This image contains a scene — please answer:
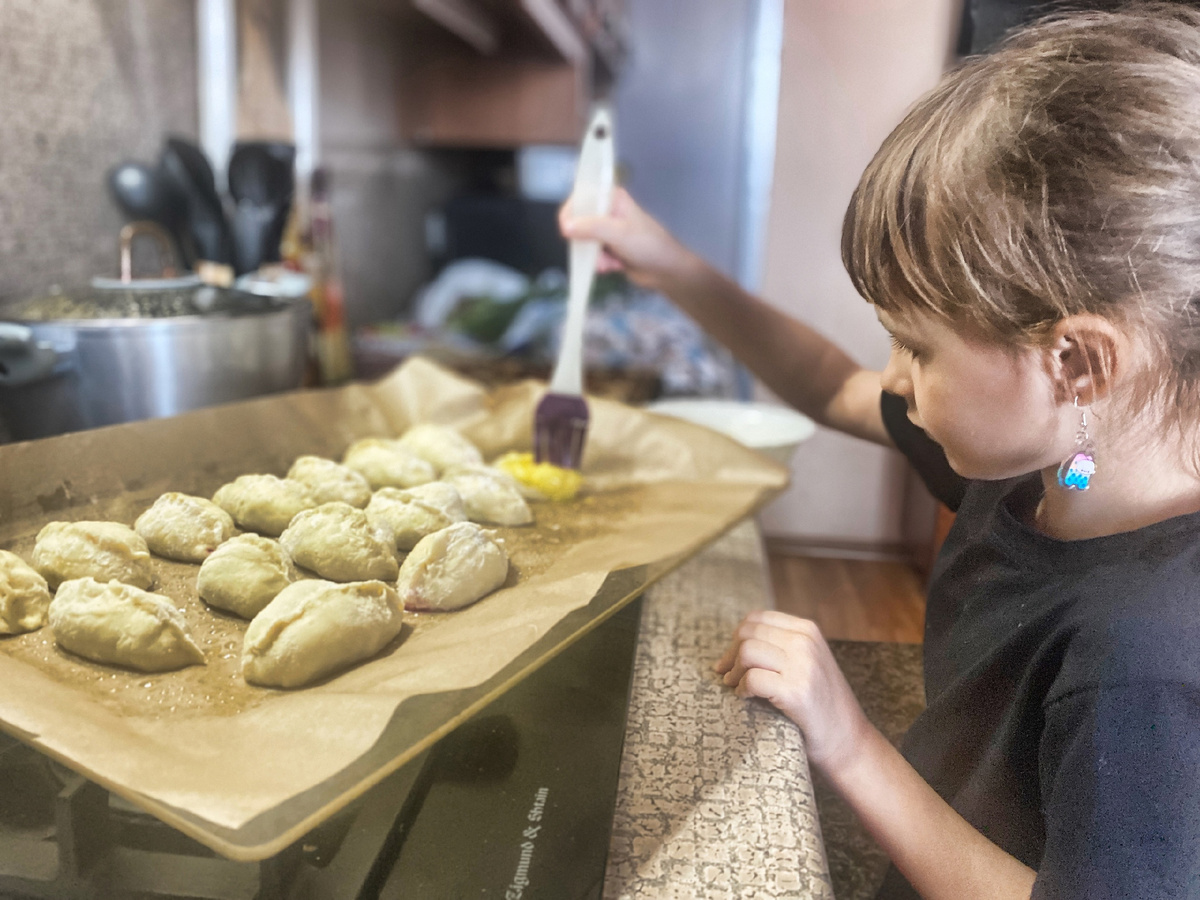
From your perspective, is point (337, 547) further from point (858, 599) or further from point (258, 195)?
point (258, 195)

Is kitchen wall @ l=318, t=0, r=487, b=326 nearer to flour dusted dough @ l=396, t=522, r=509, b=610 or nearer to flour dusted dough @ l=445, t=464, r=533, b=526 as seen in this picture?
flour dusted dough @ l=445, t=464, r=533, b=526

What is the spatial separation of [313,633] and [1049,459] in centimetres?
38

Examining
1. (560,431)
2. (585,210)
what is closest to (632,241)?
(585,210)

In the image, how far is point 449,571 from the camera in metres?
0.56

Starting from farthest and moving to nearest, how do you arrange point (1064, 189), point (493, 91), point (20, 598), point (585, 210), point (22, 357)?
point (493, 91), point (585, 210), point (22, 357), point (20, 598), point (1064, 189)

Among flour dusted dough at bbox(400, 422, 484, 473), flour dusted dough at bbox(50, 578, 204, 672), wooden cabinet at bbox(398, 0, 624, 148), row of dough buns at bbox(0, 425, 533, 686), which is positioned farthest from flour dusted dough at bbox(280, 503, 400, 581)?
wooden cabinet at bbox(398, 0, 624, 148)

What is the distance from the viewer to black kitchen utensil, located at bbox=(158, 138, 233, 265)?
96 cm

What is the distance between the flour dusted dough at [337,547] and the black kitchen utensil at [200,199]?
51 centimetres

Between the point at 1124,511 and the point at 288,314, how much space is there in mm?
692

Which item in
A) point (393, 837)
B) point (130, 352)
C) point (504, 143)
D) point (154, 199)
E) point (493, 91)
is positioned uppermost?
point (493, 91)

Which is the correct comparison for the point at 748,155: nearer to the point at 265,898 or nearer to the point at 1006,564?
the point at 1006,564

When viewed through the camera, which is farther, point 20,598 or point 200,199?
point 200,199

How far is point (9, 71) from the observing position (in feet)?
2.69

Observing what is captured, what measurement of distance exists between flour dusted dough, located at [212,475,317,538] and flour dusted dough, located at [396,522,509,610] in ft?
0.35
